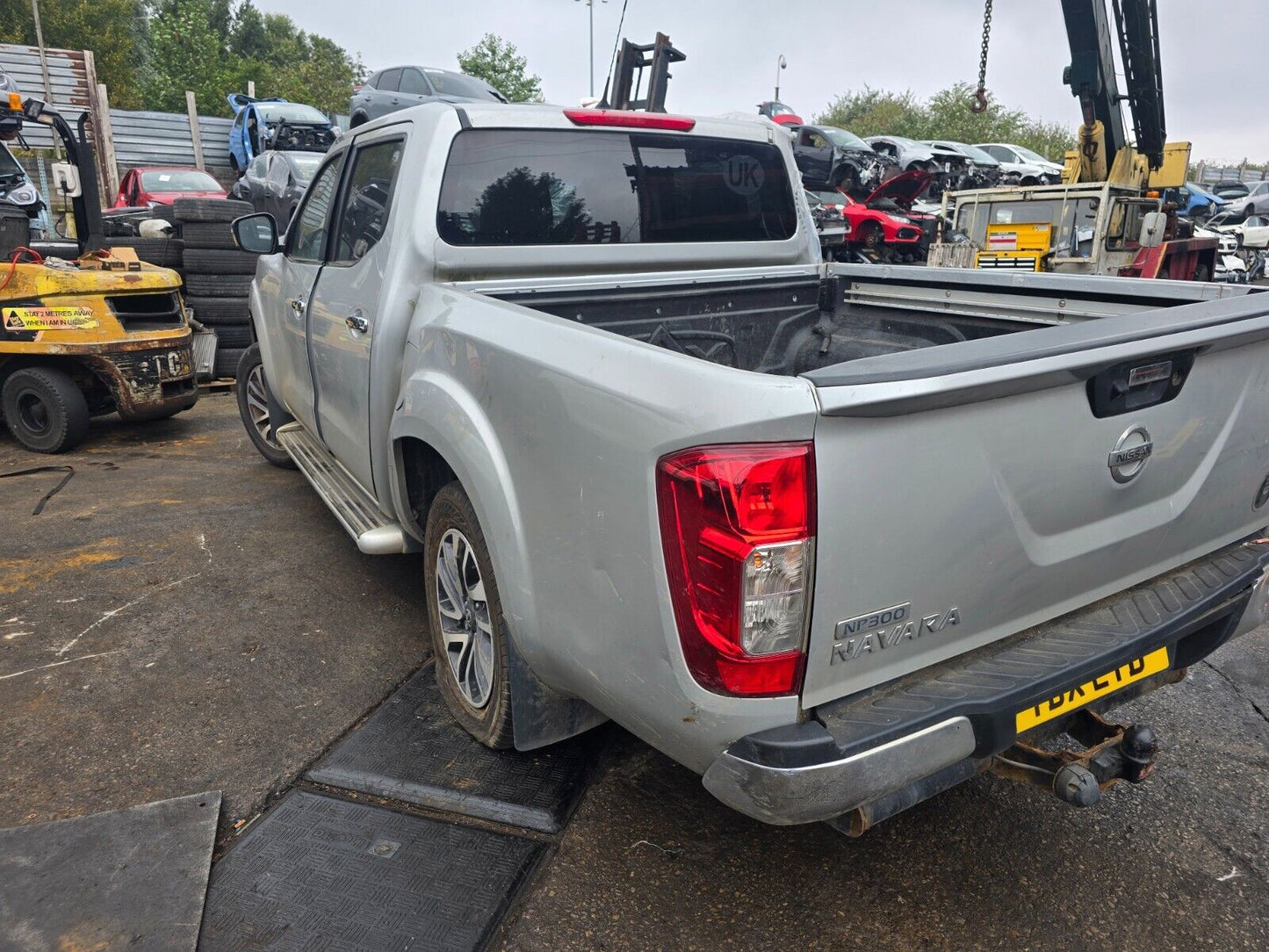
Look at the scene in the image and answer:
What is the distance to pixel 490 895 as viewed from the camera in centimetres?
231

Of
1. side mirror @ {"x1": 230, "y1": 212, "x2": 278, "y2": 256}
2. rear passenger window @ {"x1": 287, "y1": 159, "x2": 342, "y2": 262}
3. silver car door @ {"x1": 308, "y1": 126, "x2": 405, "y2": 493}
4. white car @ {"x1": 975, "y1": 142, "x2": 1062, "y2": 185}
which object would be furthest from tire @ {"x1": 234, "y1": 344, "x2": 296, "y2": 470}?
white car @ {"x1": 975, "y1": 142, "x2": 1062, "y2": 185}

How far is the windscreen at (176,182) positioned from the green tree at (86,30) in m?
27.0

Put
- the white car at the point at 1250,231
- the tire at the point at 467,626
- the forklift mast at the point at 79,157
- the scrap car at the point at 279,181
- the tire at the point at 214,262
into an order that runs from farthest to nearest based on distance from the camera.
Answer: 1. the white car at the point at 1250,231
2. the scrap car at the point at 279,181
3. the tire at the point at 214,262
4. the forklift mast at the point at 79,157
5. the tire at the point at 467,626

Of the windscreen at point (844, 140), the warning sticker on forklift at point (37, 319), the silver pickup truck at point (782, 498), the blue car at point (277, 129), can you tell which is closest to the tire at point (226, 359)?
the warning sticker on forklift at point (37, 319)

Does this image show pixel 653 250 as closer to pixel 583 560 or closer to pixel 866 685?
pixel 583 560

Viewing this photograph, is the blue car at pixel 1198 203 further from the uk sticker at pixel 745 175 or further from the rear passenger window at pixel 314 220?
the rear passenger window at pixel 314 220

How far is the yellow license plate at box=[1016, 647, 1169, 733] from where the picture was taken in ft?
6.52

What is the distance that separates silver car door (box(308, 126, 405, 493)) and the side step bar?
107 mm

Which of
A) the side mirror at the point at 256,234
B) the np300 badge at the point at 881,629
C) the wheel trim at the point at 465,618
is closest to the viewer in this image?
the np300 badge at the point at 881,629

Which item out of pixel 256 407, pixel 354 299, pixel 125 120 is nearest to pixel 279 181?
pixel 256 407

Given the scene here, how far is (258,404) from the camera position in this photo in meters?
6.03

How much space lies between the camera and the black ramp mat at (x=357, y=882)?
2.20 metres

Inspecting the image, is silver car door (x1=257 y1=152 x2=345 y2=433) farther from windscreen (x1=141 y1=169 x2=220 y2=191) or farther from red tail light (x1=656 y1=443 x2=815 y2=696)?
windscreen (x1=141 y1=169 x2=220 y2=191)

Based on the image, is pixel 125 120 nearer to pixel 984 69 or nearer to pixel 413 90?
pixel 413 90
